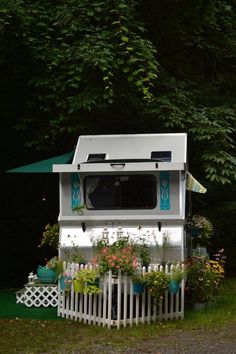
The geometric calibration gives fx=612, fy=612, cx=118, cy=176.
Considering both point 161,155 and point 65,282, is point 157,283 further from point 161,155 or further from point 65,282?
point 161,155

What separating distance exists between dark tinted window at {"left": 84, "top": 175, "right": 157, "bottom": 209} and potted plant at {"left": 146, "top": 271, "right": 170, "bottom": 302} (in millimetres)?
1488

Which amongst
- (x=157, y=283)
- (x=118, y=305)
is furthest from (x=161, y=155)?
(x=118, y=305)

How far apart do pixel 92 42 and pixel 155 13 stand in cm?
396

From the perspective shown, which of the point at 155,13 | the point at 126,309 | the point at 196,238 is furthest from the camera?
the point at 155,13

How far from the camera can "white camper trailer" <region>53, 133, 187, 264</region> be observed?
10.4 metres

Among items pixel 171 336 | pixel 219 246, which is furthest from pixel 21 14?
pixel 219 246

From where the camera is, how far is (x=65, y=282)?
10.2 m

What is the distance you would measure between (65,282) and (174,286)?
6.03ft

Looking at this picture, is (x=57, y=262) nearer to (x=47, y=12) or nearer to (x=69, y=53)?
(x=69, y=53)

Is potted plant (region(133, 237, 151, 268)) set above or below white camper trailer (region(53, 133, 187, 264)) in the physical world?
below

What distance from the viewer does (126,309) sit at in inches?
373

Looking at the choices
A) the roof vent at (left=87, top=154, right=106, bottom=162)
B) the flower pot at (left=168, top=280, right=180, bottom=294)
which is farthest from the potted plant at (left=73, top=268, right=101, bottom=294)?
the roof vent at (left=87, top=154, right=106, bottom=162)

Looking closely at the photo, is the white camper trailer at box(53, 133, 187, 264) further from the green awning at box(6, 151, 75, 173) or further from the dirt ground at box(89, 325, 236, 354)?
the dirt ground at box(89, 325, 236, 354)

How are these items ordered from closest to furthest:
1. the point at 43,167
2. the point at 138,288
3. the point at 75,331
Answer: the point at 75,331 → the point at 138,288 → the point at 43,167
